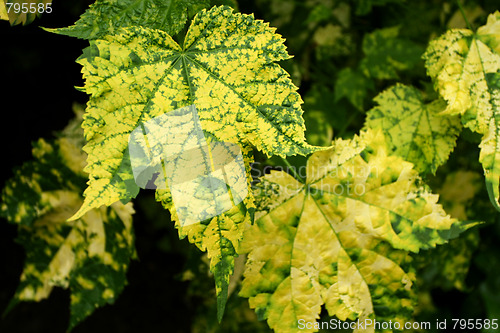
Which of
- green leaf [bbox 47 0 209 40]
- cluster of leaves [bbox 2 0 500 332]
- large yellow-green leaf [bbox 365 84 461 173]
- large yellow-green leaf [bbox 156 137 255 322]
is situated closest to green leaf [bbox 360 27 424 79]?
cluster of leaves [bbox 2 0 500 332]

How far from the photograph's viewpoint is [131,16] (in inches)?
27.9

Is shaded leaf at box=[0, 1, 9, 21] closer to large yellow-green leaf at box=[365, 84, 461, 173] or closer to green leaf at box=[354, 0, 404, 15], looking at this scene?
large yellow-green leaf at box=[365, 84, 461, 173]

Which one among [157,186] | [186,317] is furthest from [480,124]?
[186,317]

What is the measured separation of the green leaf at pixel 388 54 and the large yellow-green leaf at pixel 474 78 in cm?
32

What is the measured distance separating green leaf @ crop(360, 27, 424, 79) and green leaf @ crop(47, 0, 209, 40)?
2.39 feet

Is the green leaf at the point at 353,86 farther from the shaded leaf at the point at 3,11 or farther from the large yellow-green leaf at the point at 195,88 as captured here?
the shaded leaf at the point at 3,11

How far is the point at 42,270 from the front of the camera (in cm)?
103

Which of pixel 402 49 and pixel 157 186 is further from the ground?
pixel 402 49

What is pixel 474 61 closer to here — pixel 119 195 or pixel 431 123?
pixel 431 123

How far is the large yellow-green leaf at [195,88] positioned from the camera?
626mm

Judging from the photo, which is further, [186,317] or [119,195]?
[186,317]

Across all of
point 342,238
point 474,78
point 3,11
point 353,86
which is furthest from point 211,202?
point 353,86

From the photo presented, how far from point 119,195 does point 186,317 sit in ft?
4.72

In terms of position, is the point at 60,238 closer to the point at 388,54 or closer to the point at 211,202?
the point at 211,202
